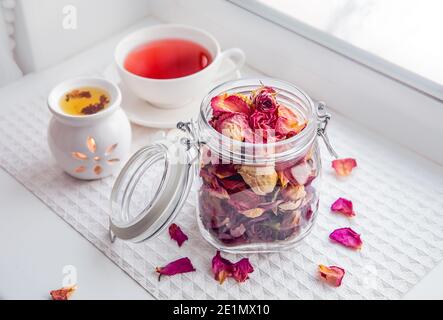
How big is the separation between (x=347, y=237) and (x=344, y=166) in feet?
0.40

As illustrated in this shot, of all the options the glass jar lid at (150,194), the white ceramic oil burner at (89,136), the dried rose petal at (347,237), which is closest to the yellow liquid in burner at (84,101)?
the white ceramic oil burner at (89,136)

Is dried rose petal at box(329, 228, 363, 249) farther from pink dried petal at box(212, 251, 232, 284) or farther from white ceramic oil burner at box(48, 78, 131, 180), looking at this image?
white ceramic oil burner at box(48, 78, 131, 180)

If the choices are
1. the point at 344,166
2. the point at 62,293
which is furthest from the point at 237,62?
the point at 62,293

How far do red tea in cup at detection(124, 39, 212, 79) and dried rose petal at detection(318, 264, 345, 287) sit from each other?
35 centimetres

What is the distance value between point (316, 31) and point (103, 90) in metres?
0.32

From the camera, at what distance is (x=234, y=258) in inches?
29.9

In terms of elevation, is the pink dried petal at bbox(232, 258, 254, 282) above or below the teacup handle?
below

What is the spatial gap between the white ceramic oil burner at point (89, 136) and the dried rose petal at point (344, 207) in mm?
272

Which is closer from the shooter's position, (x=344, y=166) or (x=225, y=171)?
(x=225, y=171)

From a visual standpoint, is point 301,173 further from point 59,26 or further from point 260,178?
point 59,26

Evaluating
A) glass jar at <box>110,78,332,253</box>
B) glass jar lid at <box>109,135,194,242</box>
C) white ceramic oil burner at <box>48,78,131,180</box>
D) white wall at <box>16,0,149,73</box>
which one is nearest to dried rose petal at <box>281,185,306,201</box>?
glass jar at <box>110,78,332,253</box>

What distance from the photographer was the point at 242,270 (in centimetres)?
73

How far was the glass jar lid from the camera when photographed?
0.71 meters
